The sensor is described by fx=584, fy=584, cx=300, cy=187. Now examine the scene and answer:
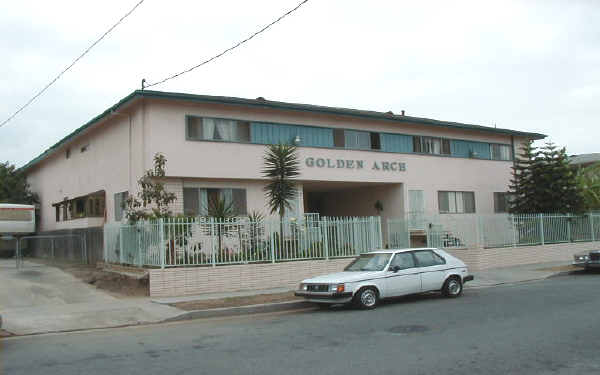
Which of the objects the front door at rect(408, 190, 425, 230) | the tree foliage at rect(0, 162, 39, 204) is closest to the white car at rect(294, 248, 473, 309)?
the front door at rect(408, 190, 425, 230)

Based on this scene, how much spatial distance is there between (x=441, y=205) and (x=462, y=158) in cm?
285

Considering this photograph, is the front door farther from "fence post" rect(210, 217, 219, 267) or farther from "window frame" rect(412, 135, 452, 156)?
"fence post" rect(210, 217, 219, 267)

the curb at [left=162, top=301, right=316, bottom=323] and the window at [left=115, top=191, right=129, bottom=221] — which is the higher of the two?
the window at [left=115, top=191, right=129, bottom=221]

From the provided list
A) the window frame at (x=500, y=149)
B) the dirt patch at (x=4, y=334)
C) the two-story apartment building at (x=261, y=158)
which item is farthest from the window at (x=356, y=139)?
the dirt patch at (x=4, y=334)

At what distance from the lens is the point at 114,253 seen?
18.9 meters

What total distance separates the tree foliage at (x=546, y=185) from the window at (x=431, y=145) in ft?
11.5

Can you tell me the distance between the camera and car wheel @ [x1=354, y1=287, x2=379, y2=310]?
41.0 feet

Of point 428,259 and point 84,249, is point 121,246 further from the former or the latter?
point 428,259

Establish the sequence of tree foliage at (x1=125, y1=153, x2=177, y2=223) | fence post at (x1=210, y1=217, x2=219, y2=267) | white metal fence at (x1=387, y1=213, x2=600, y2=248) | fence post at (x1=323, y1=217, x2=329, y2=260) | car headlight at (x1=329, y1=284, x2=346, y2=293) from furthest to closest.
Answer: white metal fence at (x1=387, y1=213, x2=600, y2=248) → fence post at (x1=323, y1=217, x2=329, y2=260) → tree foliage at (x1=125, y1=153, x2=177, y2=223) → fence post at (x1=210, y1=217, x2=219, y2=267) → car headlight at (x1=329, y1=284, x2=346, y2=293)

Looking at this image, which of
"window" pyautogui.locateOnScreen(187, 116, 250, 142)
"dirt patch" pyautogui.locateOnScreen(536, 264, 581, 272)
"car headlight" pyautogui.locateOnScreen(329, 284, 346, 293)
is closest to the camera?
"car headlight" pyautogui.locateOnScreen(329, 284, 346, 293)

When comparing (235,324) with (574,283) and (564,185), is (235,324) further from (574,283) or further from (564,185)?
(564,185)

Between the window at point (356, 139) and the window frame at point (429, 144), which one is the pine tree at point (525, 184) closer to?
the window frame at point (429, 144)

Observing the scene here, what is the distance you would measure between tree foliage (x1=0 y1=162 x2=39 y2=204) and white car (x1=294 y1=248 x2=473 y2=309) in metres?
24.0

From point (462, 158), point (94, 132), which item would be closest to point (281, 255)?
point (94, 132)
